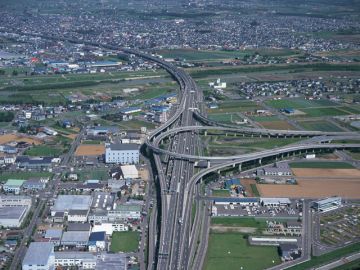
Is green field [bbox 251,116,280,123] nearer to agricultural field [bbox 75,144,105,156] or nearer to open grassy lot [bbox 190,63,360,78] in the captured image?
agricultural field [bbox 75,144,105,156]

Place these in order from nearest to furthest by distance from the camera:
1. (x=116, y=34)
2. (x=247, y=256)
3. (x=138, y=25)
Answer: (x=247, y=256), (x=116, y=34), (x=138, y=25)

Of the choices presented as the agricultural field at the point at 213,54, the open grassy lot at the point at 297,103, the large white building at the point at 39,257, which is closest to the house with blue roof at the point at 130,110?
the open grassy lot at the point at 297,103

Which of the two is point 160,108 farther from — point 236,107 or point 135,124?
point 236,107

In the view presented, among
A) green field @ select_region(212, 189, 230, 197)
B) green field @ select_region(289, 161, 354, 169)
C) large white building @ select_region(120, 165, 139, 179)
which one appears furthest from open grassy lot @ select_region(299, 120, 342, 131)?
large white building @ select_region(120, 165, 139, 179)

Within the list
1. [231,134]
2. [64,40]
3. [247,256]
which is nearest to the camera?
[247,256]

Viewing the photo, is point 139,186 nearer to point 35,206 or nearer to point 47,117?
point 35,206

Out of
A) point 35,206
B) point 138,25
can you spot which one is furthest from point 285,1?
point 35,206
